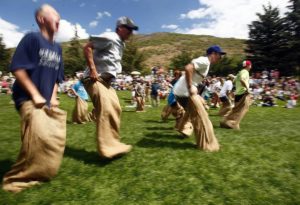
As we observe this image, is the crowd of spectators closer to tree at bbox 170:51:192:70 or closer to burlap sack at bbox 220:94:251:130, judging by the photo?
burlap sack at bbox 220:94:251:130

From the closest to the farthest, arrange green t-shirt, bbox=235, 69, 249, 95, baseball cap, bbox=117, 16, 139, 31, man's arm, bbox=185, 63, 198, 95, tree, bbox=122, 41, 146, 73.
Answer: baseball cap, bbox=117, 16, 139, 31, man's arm, bbox=185, 63, 198, 95, green t-shirt, bbox=235, 69, 249, 95, tree, bbox=122, 41, 146, 73

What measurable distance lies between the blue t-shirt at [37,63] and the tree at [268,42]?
150ft

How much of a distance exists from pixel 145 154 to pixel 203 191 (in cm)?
177

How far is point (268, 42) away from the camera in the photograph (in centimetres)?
4719

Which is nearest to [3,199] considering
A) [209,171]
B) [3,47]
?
[209,171]

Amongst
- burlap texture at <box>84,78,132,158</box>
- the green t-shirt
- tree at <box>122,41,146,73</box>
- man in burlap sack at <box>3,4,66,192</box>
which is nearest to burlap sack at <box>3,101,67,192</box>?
man in burlap sack at <box>3,4,66,192</box>

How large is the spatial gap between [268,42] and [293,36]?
360cm

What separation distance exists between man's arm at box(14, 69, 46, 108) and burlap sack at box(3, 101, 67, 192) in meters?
0.24

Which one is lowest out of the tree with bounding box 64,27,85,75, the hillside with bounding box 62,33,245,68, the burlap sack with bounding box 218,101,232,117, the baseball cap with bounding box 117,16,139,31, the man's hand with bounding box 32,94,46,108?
the burlap sack with bounding box 218,101,232,117

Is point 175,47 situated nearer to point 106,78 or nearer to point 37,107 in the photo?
point 106,78

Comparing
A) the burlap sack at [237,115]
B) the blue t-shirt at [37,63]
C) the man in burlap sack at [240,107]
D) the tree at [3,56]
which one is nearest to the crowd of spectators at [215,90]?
the man in burlap sack at [240,107]

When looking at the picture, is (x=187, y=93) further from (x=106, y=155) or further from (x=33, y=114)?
(x=33, y=114)

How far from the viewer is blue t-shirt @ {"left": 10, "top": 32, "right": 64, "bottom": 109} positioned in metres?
4.08

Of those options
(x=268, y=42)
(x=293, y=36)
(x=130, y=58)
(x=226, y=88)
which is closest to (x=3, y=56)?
(x=130, y=58)
